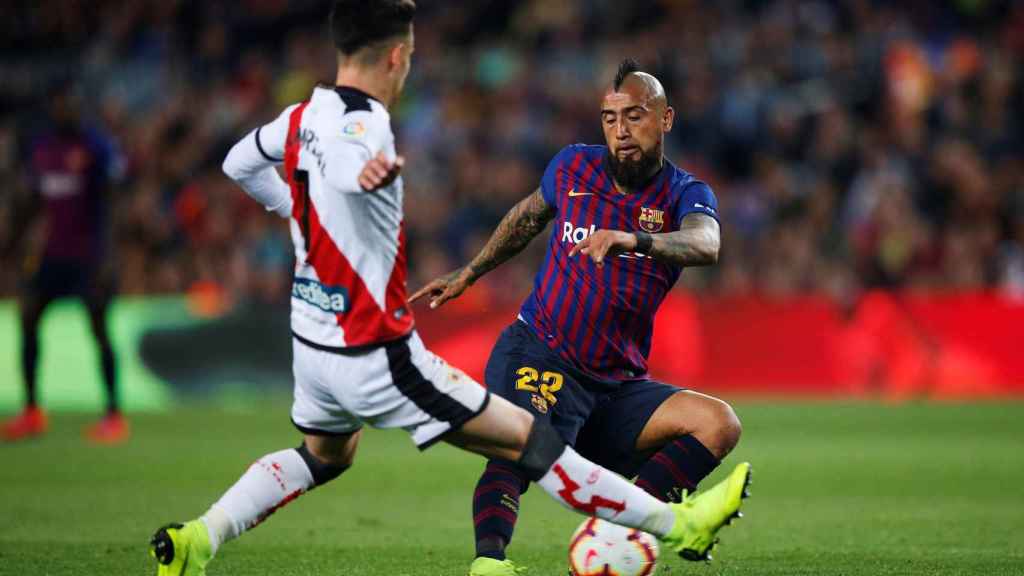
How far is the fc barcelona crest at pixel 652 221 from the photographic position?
245 inches

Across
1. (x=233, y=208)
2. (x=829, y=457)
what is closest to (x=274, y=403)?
(x=233, y=208)

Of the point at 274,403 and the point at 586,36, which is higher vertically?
the point at 586,36

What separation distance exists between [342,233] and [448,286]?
1.50 meters

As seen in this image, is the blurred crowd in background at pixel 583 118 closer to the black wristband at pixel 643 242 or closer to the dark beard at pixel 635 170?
the dark beard at pixel 635 170

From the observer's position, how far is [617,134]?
6.23 metres

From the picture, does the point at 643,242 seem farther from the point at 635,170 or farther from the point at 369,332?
the point at 369,332

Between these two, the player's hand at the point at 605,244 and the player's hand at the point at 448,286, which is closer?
the player's hand at the point at 605,244

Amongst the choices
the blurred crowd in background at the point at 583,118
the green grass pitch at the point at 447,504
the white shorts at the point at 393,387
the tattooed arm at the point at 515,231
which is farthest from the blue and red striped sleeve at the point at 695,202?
the blurred crowd in background at the point at 583,118

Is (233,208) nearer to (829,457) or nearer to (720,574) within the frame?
(829,457)

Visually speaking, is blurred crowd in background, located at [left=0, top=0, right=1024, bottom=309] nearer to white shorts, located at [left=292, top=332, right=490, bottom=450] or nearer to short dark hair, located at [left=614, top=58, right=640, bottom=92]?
short dark hair, located at [left=614, top=58, right=640, bottom=92]

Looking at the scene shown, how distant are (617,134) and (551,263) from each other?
654 millimetres

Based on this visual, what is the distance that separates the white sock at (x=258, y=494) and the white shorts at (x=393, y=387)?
43 centimetres

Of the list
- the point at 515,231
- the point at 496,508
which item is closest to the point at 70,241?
the point at 515,231

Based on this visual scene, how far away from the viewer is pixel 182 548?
5121 millimetres
